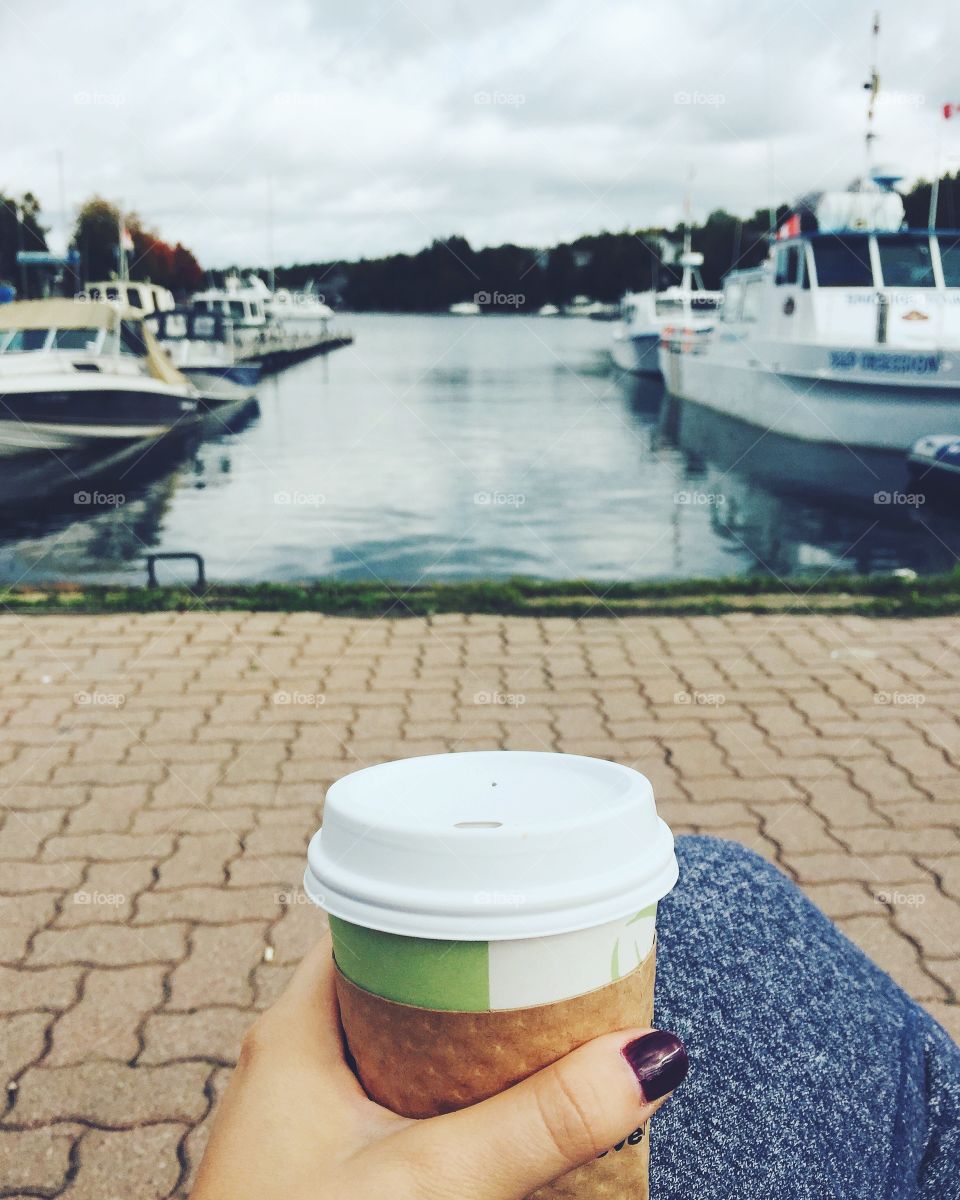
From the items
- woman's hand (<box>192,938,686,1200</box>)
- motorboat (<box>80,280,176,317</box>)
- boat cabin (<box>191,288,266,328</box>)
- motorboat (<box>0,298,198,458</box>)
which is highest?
boat cabin (<box>191,288,266,328</box>)

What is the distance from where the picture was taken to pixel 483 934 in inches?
37.2

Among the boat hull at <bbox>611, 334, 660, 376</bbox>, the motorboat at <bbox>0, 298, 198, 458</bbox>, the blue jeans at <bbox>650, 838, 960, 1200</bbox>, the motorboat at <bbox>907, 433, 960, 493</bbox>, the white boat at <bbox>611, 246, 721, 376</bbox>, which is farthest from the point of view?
the boat hull at <bbox>611, 334, 660, 376</bbox>

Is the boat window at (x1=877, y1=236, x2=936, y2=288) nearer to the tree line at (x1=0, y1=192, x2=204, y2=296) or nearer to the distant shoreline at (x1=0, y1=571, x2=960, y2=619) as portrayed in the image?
the distant shoreline at (x1=0, y1=571, x2=960, y2=619)

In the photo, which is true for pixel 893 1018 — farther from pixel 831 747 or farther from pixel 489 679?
pixel 489 679

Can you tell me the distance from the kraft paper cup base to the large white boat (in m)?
15.7

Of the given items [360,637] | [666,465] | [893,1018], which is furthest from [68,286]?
[893,1018]

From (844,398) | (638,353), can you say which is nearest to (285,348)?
(638,353)

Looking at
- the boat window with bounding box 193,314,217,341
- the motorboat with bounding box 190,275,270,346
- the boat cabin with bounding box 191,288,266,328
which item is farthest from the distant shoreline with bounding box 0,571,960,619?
the boat cabin with bounding box 191,288,266,328

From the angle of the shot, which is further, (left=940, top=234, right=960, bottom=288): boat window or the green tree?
the green tree

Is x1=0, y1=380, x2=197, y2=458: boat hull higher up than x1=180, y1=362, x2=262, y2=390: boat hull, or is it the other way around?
x1=180, y1=362, x2=262, y2=390: boat hull

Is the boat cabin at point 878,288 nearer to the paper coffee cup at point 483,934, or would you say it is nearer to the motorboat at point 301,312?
the paper coffee cup at point 483,934

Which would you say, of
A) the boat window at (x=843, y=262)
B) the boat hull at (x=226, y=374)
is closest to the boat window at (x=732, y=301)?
the boat window at (x=843, y=262)

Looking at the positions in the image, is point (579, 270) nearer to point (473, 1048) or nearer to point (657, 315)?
point (657, 315)

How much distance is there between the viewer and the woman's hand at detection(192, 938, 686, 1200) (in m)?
0.91
